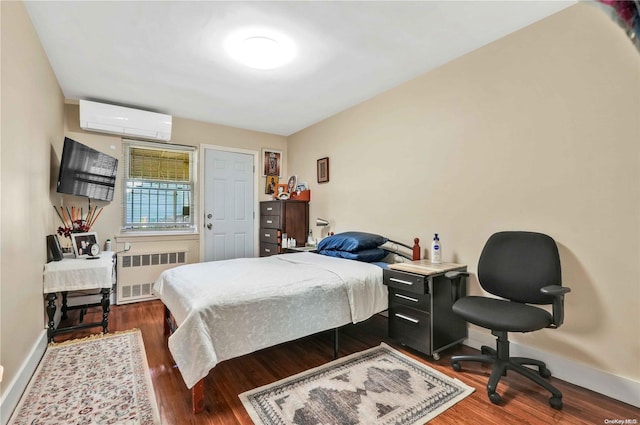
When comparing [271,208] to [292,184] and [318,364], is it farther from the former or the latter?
[318,364]

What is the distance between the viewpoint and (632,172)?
1.85 m

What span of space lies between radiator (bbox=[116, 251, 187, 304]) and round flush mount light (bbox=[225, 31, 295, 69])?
9.54ft

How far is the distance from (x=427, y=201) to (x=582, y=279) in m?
1.32

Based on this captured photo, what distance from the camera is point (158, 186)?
4301mm

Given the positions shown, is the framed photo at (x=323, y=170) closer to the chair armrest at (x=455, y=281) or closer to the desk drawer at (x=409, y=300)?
the desk drawer at (x=409, y=300)

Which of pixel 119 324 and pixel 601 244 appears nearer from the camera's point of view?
pixel 601 244

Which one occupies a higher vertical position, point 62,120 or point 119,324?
point 62,120

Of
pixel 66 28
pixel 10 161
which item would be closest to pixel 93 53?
pixel 66 28

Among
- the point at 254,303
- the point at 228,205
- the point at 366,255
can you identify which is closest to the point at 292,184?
the point at 228,205

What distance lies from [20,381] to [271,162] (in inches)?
154

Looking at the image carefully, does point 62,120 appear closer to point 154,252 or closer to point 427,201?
point 154,252

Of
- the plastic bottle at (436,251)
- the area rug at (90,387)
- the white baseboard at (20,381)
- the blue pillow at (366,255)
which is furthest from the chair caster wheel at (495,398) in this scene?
the white baseboard at (20,381)

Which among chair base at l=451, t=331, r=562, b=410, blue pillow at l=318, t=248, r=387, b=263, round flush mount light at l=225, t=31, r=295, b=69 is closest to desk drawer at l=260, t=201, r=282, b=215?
blue pillow at l=318, t=248, r=387, b=263

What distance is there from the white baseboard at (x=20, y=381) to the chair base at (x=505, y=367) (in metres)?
2.82
